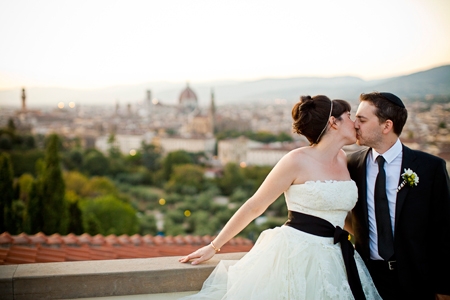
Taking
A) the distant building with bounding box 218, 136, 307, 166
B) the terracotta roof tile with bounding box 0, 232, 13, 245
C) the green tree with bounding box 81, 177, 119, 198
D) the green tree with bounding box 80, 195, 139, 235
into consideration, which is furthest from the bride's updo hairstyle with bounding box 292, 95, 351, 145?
the distant building with bounding box 218, 136, 307, 166

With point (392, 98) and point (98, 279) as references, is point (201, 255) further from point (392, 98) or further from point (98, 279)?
point (392, 98)

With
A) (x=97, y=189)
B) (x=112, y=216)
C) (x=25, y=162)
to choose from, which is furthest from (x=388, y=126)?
(x=25, y=162)

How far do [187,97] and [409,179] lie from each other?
3679 inches

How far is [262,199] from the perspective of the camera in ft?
5.78

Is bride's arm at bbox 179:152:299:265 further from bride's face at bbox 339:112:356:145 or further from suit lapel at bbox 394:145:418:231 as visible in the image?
suit lapel at bbox 394:145:418:231

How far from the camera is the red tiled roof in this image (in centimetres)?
231

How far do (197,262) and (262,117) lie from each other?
7752 cm

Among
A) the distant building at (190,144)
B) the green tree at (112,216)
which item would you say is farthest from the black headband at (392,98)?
the distant building at (190,144)

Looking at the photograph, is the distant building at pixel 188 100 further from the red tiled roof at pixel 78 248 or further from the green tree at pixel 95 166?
the red tiled roof at pixel 78 248

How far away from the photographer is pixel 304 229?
5.65 feet

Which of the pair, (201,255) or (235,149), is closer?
(201,255)

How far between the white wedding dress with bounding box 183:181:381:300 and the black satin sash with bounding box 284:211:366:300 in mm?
19

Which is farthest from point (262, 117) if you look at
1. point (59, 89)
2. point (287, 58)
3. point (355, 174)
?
point (355, 174)

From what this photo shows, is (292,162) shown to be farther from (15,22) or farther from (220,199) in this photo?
(220,199)
